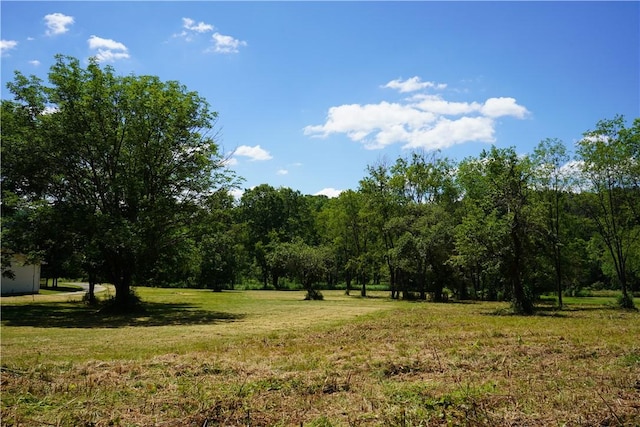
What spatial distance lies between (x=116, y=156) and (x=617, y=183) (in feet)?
117

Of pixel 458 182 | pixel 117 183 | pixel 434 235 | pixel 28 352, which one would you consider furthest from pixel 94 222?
pixel 458 182

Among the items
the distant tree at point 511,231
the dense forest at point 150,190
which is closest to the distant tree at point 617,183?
the dense forest at point 150,190

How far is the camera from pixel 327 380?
28.2 feet

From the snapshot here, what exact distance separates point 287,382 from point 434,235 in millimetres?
36422

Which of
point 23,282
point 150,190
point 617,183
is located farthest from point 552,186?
point 23,282

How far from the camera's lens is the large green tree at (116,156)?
25.8 meters

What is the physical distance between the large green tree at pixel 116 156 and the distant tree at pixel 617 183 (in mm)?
28789

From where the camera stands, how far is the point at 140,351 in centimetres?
1278

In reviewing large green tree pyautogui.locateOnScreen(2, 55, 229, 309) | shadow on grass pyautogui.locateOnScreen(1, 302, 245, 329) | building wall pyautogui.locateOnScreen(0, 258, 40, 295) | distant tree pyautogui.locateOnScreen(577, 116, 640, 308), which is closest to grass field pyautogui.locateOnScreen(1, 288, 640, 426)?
shadow on grass pyautogui.locateOnScreen(1, 302, 245, 329)

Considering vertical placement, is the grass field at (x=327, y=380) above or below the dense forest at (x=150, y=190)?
below

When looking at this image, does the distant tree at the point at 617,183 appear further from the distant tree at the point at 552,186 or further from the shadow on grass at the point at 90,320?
the shadow on grass at the point at 90,320

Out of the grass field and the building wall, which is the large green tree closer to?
the grass field

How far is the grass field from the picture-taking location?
6.54 meters

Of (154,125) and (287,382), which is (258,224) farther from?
(287,382)
